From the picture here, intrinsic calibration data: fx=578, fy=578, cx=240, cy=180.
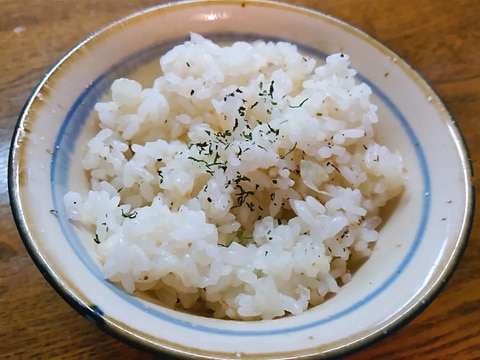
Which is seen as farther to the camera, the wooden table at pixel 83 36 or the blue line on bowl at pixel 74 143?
the wooden table at pixel 83 36

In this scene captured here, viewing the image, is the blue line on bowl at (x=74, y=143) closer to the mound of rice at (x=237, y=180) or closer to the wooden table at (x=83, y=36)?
the mound of rice at (x=237, y=180)

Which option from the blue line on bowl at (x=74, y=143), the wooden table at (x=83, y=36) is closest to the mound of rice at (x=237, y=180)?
the blue line on bowl at (x=74, y=143)

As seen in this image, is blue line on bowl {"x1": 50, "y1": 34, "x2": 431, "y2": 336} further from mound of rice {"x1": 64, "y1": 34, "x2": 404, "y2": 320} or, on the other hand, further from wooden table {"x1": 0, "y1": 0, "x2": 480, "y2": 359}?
wooden table {"x1": 0, "y1": 0, "x2": 480, "y2": 359}

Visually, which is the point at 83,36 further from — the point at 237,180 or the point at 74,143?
the point at 237,180

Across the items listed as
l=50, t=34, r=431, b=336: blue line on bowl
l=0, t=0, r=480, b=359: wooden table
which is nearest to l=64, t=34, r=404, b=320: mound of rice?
l=50, t=34, r=431, b=336: blue line on bowl
